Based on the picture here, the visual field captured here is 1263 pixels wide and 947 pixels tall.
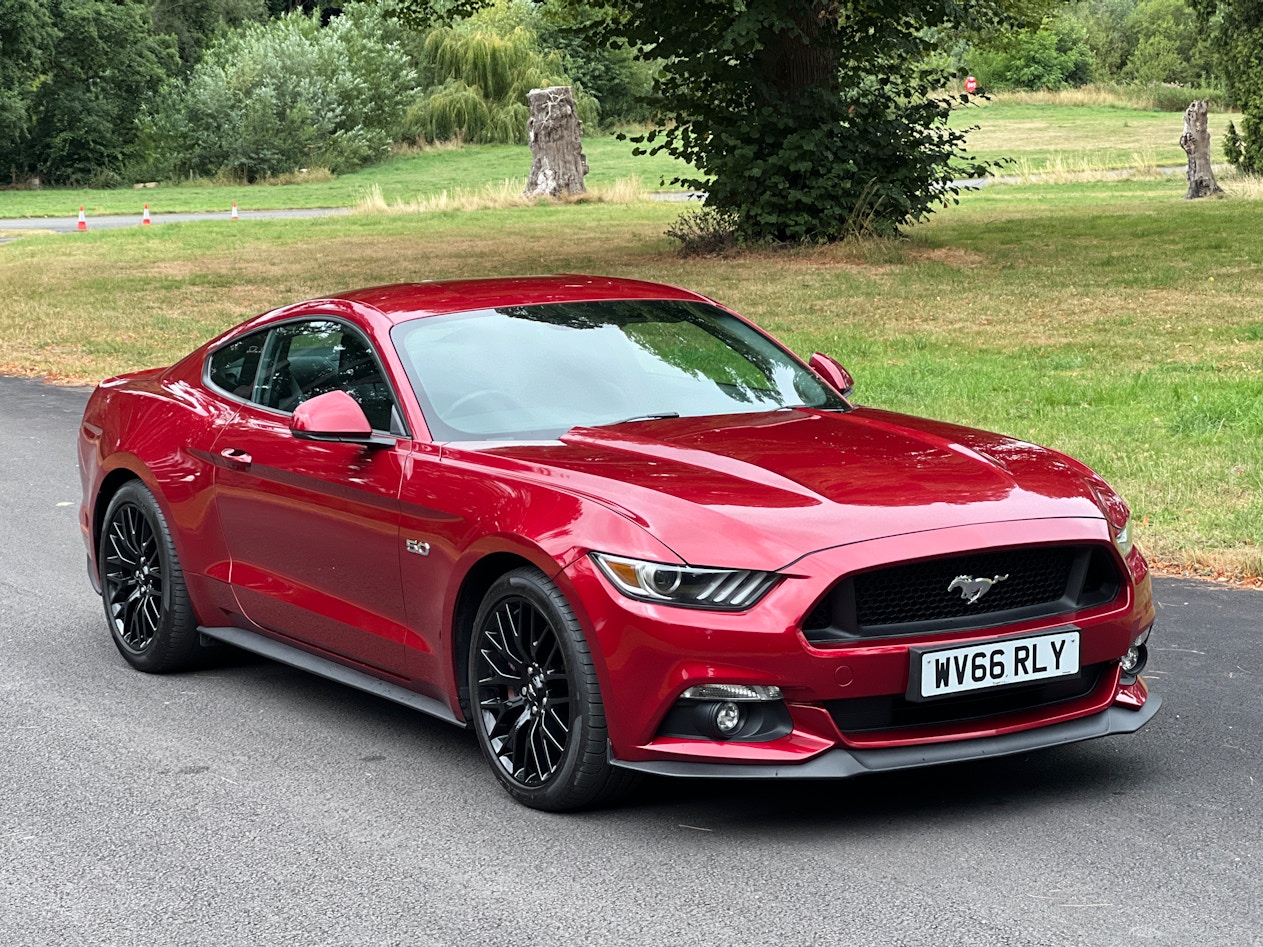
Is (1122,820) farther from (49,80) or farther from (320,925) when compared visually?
(49,80)

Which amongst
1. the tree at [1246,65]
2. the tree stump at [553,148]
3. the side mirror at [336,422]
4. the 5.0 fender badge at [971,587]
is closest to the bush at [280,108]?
the tree stump at [553,148]

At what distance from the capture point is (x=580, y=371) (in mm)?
5926

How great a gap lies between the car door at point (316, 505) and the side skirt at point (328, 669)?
6 cm

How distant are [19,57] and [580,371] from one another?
60.5 metres

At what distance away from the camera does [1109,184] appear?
41906 mm

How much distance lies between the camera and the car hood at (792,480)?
4605 mm

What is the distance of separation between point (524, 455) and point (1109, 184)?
128 feet

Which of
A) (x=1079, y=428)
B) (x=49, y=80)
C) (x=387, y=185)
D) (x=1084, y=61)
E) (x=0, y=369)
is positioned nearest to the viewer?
(x=1079, y=428)

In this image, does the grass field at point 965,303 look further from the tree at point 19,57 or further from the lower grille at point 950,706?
the tree at point 19,57

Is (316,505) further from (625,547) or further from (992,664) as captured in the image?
(992,664)

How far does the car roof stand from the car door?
0.62 ft

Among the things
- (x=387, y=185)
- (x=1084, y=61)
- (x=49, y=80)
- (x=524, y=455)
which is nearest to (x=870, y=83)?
(x=524, y=455)

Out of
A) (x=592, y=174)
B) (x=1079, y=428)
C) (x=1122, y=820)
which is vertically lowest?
(x=592, y=174)

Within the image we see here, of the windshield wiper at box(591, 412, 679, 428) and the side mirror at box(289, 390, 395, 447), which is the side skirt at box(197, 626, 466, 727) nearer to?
the side mirror at box(289, 390, 395, 447)
